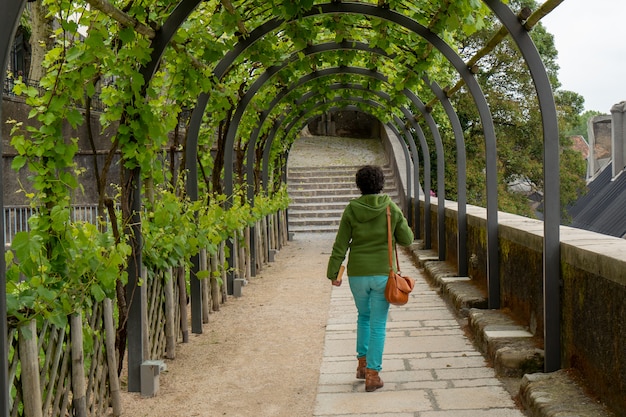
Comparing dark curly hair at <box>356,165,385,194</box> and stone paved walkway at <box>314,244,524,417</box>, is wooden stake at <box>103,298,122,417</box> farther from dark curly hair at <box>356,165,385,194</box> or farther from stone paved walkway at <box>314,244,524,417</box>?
Answer: dark curly hair at <box>356,165,385,194</box>

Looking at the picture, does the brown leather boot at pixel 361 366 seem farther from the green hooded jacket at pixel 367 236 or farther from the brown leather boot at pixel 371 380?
the green hooded jacket at pixel 367 236

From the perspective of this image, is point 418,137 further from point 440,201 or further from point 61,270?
point 61,270

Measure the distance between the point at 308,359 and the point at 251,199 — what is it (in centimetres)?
580

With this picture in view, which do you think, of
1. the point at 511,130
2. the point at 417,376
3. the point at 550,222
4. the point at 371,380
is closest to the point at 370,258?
the point at 371,380

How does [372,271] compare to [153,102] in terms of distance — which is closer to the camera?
[372,271]

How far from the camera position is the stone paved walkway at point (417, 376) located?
4.55 meters

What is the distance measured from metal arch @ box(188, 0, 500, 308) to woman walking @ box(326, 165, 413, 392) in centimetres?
190

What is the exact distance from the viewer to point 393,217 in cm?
508

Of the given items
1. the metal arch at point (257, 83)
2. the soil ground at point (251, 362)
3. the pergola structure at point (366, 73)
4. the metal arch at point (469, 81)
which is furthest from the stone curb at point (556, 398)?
the metal arch at point (257, 83)

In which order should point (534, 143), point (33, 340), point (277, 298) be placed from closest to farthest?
point (33, 340) → point (277, 298) → point (534, 143)

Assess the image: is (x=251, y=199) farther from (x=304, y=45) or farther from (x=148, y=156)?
(x=148, y=156)

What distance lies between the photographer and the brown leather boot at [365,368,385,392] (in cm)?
494

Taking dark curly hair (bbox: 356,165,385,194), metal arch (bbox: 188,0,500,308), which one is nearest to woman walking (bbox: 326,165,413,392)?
dark curly hair (bbox: 356,165,385,194)

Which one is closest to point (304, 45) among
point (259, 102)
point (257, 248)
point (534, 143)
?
point (259, 102)
